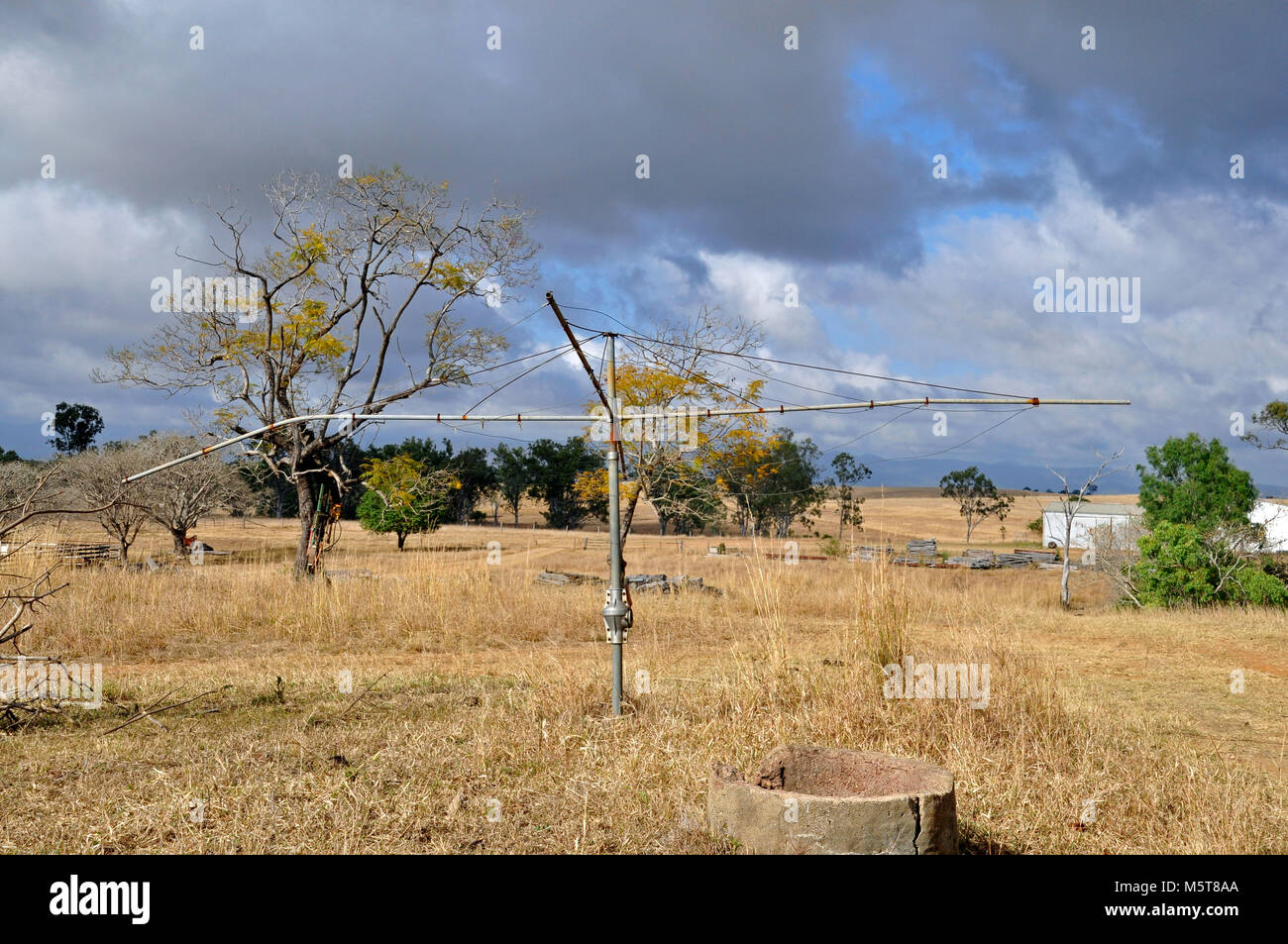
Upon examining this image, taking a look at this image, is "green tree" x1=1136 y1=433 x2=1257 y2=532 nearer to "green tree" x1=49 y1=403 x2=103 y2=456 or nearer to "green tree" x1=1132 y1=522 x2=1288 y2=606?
"green tree" x1=1132 y1=522 x2=1288 y2=606

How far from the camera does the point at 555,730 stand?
22.5 ft

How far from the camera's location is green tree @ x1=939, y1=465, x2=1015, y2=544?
58.9 metres

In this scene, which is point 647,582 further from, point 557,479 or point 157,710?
point 557,479

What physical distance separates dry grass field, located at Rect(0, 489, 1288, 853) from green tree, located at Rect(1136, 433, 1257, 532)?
31.0 ft

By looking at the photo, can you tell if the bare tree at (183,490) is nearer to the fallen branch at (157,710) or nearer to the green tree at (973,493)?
the fallen branch at (157,710)

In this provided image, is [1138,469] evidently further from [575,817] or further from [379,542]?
[379,542]

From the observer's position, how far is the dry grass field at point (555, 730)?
4977 millimetres

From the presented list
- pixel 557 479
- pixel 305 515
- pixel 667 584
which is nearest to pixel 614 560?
pixel 667 584

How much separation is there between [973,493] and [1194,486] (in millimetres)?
38148

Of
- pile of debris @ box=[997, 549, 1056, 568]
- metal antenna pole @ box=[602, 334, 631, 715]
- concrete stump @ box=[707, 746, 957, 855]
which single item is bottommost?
pile of debris @ box=[997, 549, 1056, 568]

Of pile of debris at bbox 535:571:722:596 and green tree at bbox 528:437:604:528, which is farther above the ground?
green tree at bbox 528:437:604:528

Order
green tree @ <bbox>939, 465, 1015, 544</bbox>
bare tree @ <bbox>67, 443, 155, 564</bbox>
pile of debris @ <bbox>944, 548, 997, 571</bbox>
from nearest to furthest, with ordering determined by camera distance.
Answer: bare tree @ <bbox>67, 443, 155, 564</bbox> → pile of debris @ <bbox>944, 548, 997, 571</bbox> → green tree @ <bbox>939, 465, 1015, 544</bbox>

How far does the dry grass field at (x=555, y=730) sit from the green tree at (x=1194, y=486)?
944 cm

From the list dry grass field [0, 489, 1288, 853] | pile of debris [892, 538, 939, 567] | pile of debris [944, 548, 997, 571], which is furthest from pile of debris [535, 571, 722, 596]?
pile of debris [944, 548, 997, 571]
